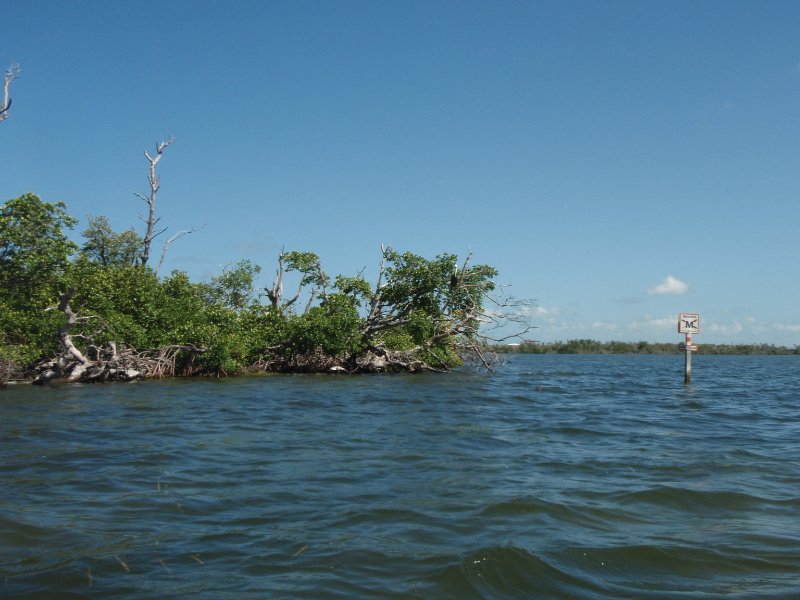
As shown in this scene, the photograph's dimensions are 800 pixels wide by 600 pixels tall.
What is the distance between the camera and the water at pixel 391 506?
4621 mm

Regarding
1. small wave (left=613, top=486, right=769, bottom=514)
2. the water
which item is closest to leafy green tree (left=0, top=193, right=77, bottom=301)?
the water

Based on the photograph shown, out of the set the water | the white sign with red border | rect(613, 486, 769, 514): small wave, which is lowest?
the water

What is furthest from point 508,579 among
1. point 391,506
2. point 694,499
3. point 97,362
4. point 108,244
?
point 108,244

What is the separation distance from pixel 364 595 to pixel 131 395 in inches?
569

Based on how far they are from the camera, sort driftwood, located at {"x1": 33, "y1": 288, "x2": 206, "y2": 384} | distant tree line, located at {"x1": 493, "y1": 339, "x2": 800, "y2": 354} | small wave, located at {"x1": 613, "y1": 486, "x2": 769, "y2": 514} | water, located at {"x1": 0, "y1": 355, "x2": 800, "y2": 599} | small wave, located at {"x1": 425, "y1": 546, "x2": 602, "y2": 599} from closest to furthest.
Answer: small wave, located at {"x1": 425, "y1": 546, "x2": 602, "y2": 599}, water, located at {"x1": 0, "y1": 355, "x2": 800, "y2": 599}, small wave, located at {"x1": 613, "y1": 486, "x2": 769, "y2": 514}, driftwood, located at {"x1": 33, "y1": 288, "x2": 206, "y2": 384}, distant tree line, located at {"x1": 493, "y1": 339, "x2": 800, "y2": 354}

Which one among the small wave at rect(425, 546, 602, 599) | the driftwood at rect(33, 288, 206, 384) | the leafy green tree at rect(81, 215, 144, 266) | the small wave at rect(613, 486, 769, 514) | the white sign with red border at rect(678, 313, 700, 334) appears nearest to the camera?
the small wave at rect(425, 546, 602, 599)

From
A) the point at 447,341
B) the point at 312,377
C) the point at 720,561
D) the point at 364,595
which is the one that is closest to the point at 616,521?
the point at 720,561

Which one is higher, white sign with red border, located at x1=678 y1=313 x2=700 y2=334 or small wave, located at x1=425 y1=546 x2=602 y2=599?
white sign with red border, located at x1=678 y1=313 x2=700 y2=334

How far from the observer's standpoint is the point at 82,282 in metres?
23.2

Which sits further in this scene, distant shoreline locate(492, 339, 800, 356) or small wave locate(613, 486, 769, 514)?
distant shoreline locate(492, 339, 800, 356)

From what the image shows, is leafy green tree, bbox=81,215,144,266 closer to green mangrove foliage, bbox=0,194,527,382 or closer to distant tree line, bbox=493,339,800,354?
green mangrove foliage, bbox=0,194,527,382

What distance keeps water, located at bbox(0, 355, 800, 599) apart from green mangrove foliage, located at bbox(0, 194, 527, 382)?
838 centimetres

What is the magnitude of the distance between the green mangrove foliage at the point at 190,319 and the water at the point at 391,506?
8375 mm

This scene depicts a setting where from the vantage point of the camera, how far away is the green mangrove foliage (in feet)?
68.6
